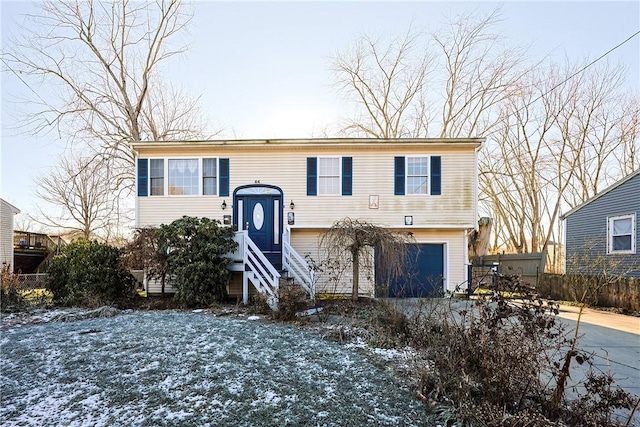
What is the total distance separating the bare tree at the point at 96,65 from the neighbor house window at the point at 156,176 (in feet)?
22.7

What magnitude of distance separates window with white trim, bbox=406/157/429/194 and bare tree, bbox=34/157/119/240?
58.3 ft

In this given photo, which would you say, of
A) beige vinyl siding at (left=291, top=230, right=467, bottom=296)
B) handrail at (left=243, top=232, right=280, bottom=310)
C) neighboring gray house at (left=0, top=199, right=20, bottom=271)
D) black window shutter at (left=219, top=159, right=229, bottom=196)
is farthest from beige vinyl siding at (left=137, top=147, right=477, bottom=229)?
neighboring gray house at (left=0, top=199, right=20, bottom=271)

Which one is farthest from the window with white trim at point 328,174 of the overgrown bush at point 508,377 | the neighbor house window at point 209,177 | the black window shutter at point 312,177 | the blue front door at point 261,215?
the overgrown bush at point 508,377

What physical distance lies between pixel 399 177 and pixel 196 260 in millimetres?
5908

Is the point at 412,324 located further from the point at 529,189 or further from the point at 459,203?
the point at 529,189

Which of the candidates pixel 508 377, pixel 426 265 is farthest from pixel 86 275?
pixel 426 265

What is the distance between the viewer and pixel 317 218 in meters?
9.82

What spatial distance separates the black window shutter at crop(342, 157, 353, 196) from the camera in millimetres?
9859

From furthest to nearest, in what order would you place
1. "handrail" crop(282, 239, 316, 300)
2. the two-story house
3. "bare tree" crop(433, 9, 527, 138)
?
"bare tree" crop(433, 9, 527, 138) < the two-story house < "handrail" crop(282, 239, 316, 300)

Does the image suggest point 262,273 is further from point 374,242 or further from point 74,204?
point 74,204

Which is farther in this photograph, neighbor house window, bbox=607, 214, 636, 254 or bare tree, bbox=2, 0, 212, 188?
bare tree, bbox=2, 0, 212, 188

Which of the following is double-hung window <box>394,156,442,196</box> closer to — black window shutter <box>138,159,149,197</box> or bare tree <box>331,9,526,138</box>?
black window shutter <box>138,159,149,197</box>

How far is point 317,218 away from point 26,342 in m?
6.65

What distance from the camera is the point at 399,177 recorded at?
986cm
